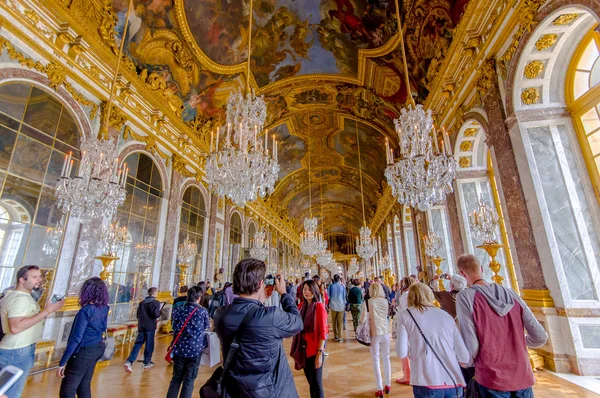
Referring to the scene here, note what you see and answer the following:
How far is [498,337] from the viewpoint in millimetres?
1883

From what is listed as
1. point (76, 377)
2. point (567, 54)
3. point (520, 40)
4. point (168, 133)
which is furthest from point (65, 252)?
point (567, 54)

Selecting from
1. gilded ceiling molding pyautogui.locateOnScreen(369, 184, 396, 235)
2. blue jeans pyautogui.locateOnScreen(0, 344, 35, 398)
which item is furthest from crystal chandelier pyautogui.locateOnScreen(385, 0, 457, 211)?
gilded ceiling molding pyautogui.locateOnScreen(369, 184, 396, 235)

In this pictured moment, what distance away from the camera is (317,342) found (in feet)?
9.38

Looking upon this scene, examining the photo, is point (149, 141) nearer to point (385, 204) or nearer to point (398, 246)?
point (385, 204)

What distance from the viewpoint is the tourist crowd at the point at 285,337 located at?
1.56m

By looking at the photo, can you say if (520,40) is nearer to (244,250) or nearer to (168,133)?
(168,133)

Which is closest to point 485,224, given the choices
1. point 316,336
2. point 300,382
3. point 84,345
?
point 316,336

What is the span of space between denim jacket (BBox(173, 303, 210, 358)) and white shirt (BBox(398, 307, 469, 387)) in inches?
82.7

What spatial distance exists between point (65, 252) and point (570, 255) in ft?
27.8

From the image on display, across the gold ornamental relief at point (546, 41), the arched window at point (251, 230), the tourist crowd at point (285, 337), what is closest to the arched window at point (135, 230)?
the tourist crowd at point (285, 337)

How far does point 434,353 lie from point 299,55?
33.5ft

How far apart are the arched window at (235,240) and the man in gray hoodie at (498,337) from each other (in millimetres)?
11744

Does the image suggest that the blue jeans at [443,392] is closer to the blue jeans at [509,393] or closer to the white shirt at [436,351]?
the white shirt at [436,351]

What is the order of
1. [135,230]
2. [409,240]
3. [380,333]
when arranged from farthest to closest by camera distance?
[409,240] → [135,230] → [380,333]
